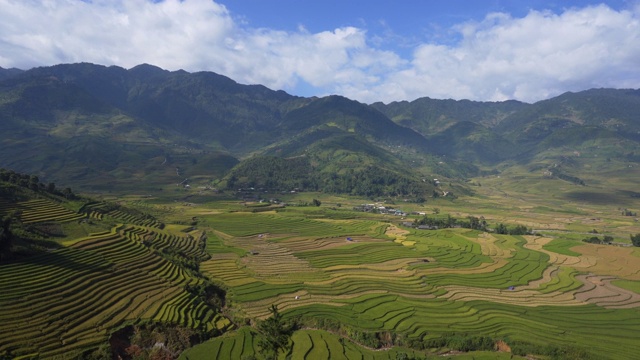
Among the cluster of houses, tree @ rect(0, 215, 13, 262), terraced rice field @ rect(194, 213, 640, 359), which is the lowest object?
terraced rice field @ rect(194, 213, 640, 359)

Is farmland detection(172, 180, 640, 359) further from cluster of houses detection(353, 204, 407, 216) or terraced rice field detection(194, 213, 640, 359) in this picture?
cluster of houses detection(353, 204, 407, 216)

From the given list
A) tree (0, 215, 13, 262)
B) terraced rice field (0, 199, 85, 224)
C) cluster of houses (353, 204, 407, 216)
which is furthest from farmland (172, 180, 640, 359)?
cluster of houses (353, 204, 407, 216)

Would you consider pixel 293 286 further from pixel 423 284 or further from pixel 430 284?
pixel 430 284

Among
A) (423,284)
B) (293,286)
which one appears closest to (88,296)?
(293,286)

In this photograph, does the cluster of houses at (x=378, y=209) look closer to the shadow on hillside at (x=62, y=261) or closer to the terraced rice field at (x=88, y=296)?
the terraced rice field at (x=88, y=296)

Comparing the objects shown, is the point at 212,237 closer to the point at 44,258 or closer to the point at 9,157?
the point at 44,258

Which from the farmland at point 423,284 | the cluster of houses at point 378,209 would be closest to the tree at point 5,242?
the farmland at point 423,284
